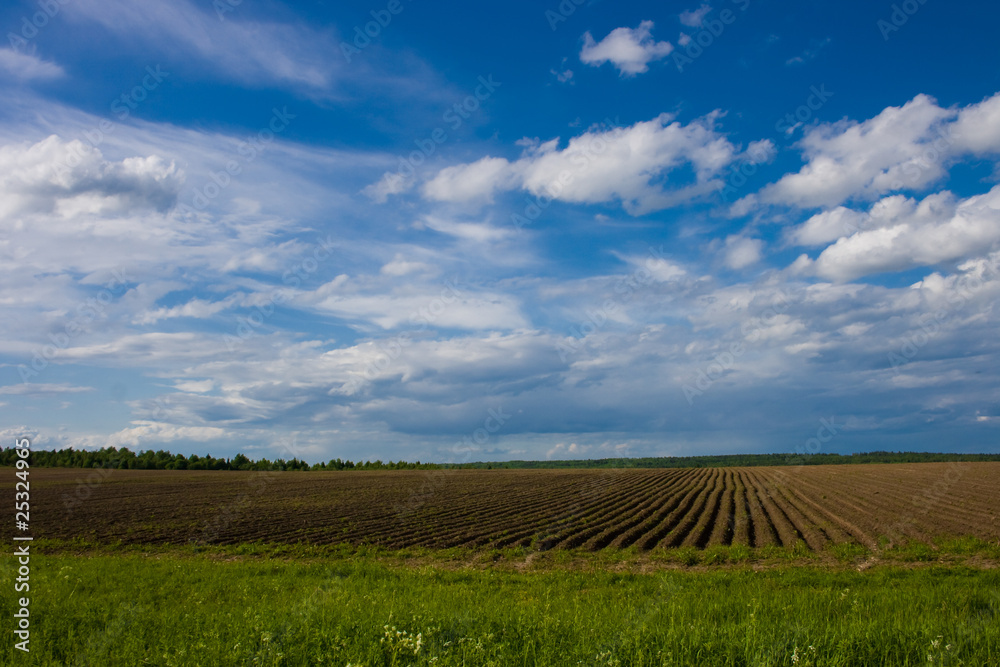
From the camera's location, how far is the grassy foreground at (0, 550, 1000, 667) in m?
5.71

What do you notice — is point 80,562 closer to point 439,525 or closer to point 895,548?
point 439,525

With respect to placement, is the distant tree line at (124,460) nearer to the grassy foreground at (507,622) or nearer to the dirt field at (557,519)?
the dirt field at (557,519)

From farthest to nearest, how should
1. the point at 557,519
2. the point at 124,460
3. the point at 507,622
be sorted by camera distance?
the point at 124,460 → the point at 557,519 → the point at 507,622

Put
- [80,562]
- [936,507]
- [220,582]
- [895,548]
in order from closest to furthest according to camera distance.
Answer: [220,582], [80,562], [895,548], [936,507]

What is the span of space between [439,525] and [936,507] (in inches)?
1008

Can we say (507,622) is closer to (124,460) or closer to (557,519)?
(557,519)

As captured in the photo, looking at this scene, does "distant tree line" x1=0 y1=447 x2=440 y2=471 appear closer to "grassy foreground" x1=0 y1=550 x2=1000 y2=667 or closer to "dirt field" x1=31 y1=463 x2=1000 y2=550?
"dirt field" x1=31 y1=463 x2=1000 y2=550

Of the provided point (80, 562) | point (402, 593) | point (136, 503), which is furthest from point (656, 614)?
point (136, 503)

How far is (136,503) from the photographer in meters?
39.9

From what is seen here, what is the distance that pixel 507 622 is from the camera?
7.05 meters

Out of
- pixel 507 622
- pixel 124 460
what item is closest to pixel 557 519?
pixel 507 622

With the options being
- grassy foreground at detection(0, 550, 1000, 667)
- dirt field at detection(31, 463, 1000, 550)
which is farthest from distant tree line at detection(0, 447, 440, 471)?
grassy foreground at detection(0, 550, 1000, 667)

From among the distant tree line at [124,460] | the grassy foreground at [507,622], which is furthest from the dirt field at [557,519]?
the distant tree line at [124,460]

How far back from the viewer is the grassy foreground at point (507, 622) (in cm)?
571
